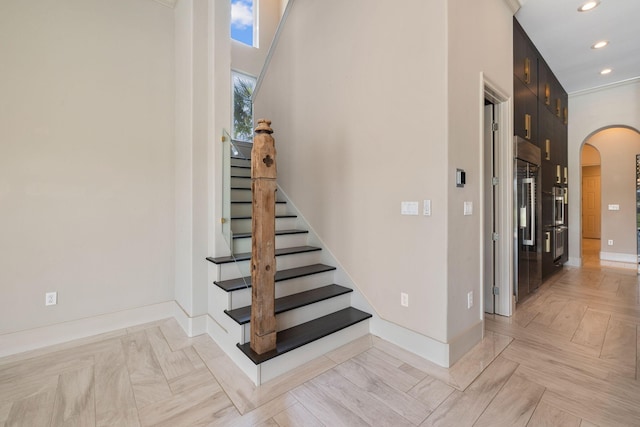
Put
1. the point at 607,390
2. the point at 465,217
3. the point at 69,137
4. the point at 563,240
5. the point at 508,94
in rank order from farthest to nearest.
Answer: the point at 563,240 → the point at 508,94 → the point at 69,137 → the point at 465,217 → the point at 607,390

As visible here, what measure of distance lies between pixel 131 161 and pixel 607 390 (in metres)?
4.41

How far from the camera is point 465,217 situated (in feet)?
7.86

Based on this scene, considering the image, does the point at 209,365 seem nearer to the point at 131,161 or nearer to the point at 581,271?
the point at 131,161

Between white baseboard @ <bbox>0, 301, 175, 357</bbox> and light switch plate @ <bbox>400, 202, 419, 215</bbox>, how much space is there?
2.48 meters

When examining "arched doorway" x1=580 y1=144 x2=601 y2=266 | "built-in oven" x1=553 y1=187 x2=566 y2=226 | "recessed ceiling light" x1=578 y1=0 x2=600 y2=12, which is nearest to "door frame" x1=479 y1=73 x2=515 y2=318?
"recessed ceiling light" x1=578 y1=0 x2=600 y2=12

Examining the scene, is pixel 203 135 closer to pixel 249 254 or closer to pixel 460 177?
pixel 249 254

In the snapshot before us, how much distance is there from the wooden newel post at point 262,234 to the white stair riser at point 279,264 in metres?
0.46

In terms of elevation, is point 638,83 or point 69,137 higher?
point 638,83

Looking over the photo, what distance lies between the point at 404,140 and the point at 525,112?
2.24 meters

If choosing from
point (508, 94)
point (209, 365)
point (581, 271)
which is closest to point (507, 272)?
point (508, 94)

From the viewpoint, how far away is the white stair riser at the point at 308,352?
2.02 m

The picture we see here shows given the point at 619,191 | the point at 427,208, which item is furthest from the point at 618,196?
the point at 427,208

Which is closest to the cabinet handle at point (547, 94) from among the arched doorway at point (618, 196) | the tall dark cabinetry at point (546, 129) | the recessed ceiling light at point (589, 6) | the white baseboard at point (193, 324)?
the tall dark cabinetry at point (546, 129)

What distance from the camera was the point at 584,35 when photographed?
369 cm
